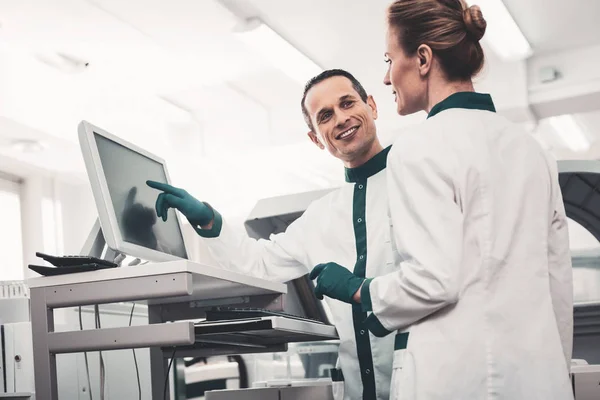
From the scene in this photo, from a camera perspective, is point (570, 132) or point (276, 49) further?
point (570, 132)

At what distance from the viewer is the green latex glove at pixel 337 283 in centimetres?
146

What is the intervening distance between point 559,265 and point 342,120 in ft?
2.79

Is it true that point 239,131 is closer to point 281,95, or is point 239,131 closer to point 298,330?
point 281,95

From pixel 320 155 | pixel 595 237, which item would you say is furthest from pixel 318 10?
pixel 595 237

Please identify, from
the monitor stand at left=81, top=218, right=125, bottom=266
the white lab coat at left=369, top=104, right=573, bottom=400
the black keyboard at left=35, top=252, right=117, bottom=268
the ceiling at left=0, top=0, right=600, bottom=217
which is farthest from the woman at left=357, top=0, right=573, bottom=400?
the ceiling at left=0, top=0, right=600, bottom=217

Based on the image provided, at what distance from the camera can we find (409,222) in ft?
4.44

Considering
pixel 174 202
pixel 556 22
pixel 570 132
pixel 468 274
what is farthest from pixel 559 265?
pixel 570 132

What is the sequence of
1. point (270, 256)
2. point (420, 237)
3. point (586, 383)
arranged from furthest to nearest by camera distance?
point (270, 256), point (586, 383), point (420, 237)

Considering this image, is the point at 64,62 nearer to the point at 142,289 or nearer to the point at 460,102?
the point at 142,289

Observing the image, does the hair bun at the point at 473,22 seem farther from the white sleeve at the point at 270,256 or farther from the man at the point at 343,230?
the white sleeve at the point at 270,256

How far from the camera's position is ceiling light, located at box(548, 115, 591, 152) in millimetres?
6688

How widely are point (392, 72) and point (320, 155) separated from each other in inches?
205

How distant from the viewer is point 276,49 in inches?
197

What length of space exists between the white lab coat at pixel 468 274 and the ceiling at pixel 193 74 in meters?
3.34
